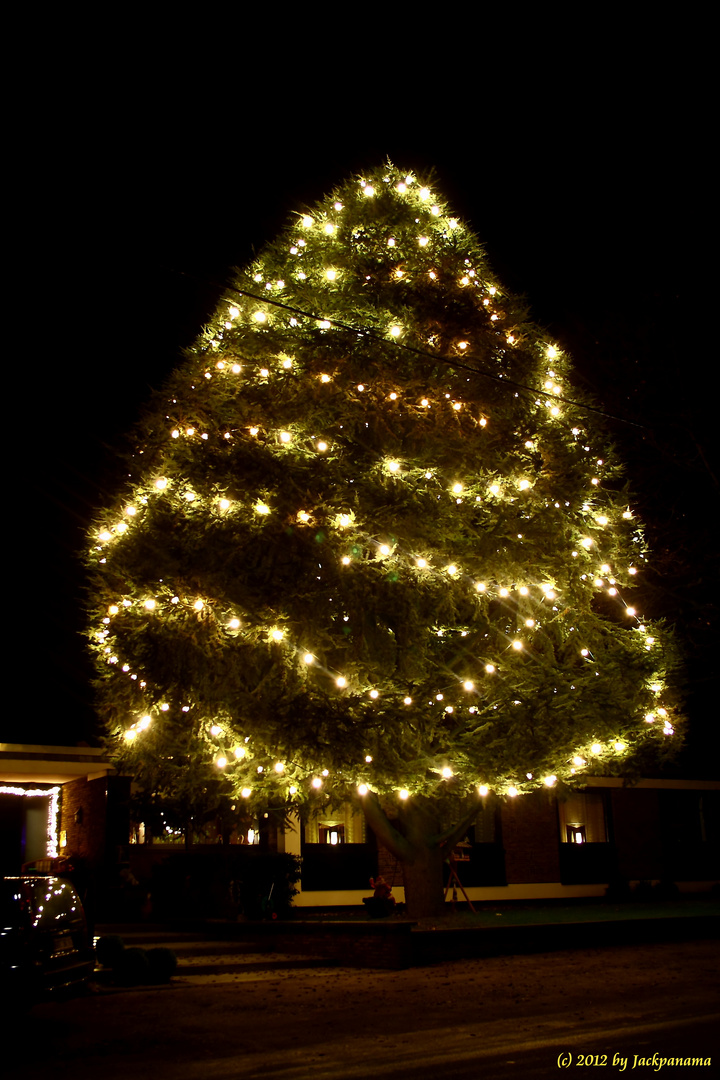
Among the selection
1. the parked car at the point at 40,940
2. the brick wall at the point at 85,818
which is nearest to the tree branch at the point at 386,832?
the parked car at the point at 40,940

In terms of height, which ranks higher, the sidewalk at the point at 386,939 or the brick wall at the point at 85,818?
the brick wall at the point at 85,818

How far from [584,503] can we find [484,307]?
11.2 feet

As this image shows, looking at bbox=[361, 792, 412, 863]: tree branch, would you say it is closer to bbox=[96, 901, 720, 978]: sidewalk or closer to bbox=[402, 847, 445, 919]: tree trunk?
bbox=[402, 847, 445, 919]: tree trunk

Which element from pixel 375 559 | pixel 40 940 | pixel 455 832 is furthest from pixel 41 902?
pixel 455 832

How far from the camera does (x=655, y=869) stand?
2416 centimetres

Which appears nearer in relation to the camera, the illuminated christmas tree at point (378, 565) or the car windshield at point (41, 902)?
the car windshield at point (41, 902)

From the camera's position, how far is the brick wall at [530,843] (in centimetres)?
2120

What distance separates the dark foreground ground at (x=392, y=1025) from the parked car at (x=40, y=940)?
436 mm

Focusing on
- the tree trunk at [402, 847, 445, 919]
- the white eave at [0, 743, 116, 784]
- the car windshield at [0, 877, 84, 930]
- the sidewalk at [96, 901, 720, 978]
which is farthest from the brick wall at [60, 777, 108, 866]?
the car windshield at [0, 877, 84, 930]

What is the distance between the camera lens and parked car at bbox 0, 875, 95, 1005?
7070 mm

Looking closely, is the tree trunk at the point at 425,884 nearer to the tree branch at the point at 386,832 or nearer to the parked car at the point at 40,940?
the tree branch at the point at 386,832

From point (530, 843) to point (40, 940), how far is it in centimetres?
1634

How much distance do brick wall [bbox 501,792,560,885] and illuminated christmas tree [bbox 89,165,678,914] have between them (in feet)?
28.7

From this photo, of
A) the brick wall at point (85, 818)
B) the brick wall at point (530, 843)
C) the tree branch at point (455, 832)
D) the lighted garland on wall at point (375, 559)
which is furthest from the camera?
the brick wall at point (530, 843)
